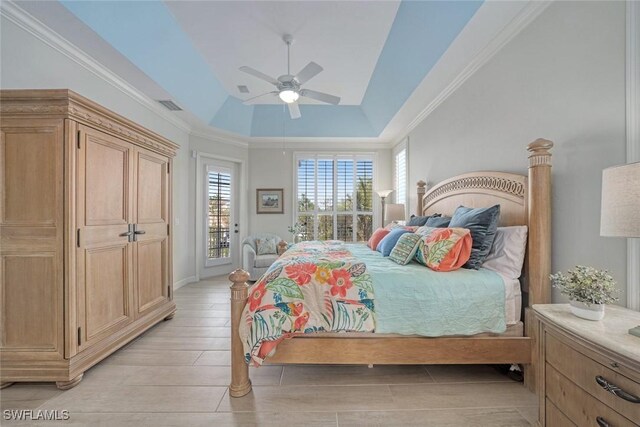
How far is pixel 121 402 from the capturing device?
178 centimetres

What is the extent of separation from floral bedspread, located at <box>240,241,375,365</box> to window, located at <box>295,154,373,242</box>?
407 centimetres

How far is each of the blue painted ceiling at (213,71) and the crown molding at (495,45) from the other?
1.20 feet

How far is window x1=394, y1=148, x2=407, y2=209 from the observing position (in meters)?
4.95

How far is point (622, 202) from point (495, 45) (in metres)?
2.02

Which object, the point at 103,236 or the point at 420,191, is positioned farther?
the point at 420,191

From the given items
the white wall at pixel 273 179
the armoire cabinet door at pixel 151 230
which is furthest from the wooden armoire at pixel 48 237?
the white wall at pixel 273 179

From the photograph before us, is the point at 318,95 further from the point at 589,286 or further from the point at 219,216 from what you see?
the point at 219,216

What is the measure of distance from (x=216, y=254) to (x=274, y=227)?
50.9 inches

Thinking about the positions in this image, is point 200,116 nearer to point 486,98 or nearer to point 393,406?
point 486,98

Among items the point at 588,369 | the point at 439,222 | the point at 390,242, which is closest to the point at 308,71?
the point at 390,242

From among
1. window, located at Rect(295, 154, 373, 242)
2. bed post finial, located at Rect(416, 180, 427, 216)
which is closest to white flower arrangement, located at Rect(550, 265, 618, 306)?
bed post finial, located at Rect(416, 180, 427, 216)

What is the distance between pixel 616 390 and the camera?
0.99 metres

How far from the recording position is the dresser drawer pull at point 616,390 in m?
0.94

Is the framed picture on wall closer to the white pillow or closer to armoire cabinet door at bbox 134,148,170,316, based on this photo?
armoire cabinet door at bbox 134,148,170,316
